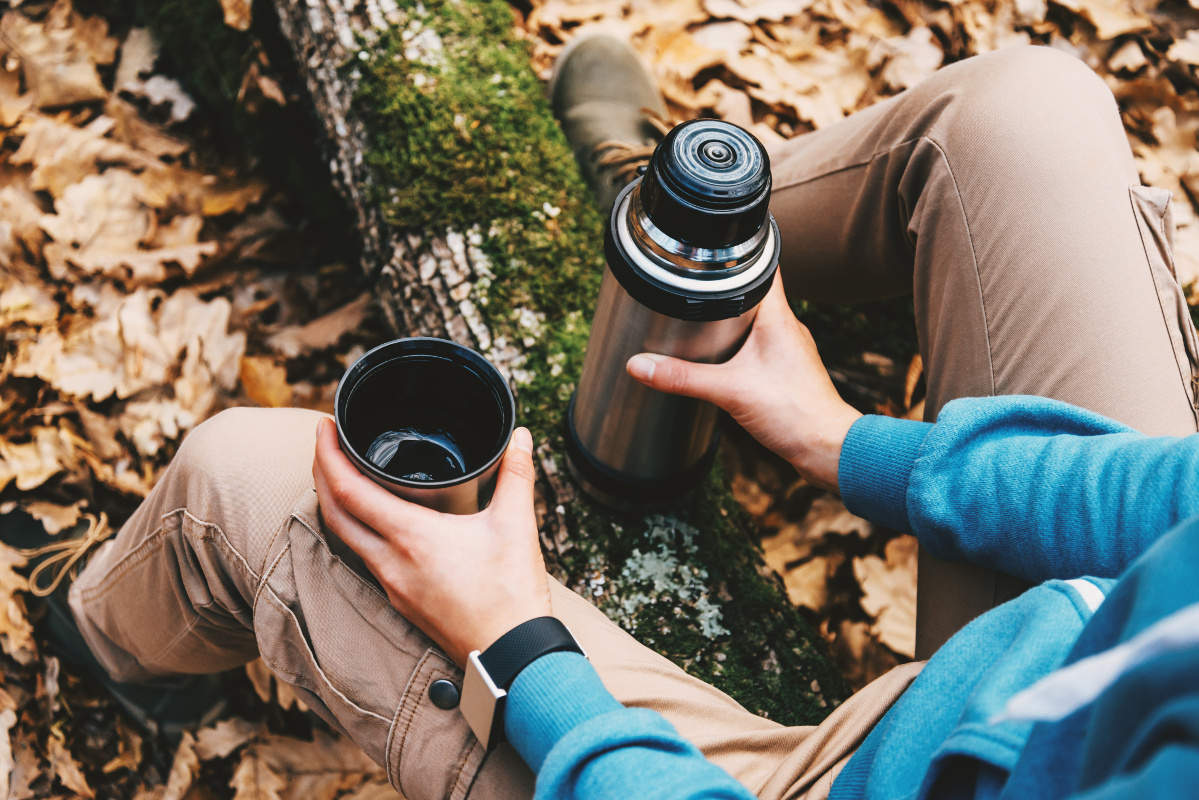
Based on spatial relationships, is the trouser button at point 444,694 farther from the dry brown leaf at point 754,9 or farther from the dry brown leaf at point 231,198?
the dry brown leaf at point 754,9

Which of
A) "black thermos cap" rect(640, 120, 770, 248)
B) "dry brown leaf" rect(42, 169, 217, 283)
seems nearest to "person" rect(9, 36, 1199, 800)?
"black thermos cap" rect(640, 120, 770, 248)

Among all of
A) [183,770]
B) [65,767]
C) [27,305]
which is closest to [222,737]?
[183,770]

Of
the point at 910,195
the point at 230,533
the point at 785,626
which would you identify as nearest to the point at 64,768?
the point at 230,533

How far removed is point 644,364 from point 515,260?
756 millimetres

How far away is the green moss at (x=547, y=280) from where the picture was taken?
1.90 meters

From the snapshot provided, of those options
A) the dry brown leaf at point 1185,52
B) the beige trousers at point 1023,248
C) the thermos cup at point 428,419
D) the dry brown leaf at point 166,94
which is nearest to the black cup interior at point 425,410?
the thermos cup at point 428,419

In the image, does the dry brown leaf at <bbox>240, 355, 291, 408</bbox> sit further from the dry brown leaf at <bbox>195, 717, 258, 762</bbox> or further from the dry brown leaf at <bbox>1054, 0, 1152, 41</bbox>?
the dry brown leaf at <bbox>1054, 0, 1152, 41</bbox>

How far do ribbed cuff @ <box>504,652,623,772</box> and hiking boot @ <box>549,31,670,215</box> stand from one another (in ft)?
5.57

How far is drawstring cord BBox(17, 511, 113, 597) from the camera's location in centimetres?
216

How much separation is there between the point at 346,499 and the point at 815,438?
915mm

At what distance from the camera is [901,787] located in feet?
3.43

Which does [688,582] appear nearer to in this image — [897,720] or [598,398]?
[598,398]

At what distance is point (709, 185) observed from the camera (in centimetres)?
128

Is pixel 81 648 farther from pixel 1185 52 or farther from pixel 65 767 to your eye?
pixel 1185 52
